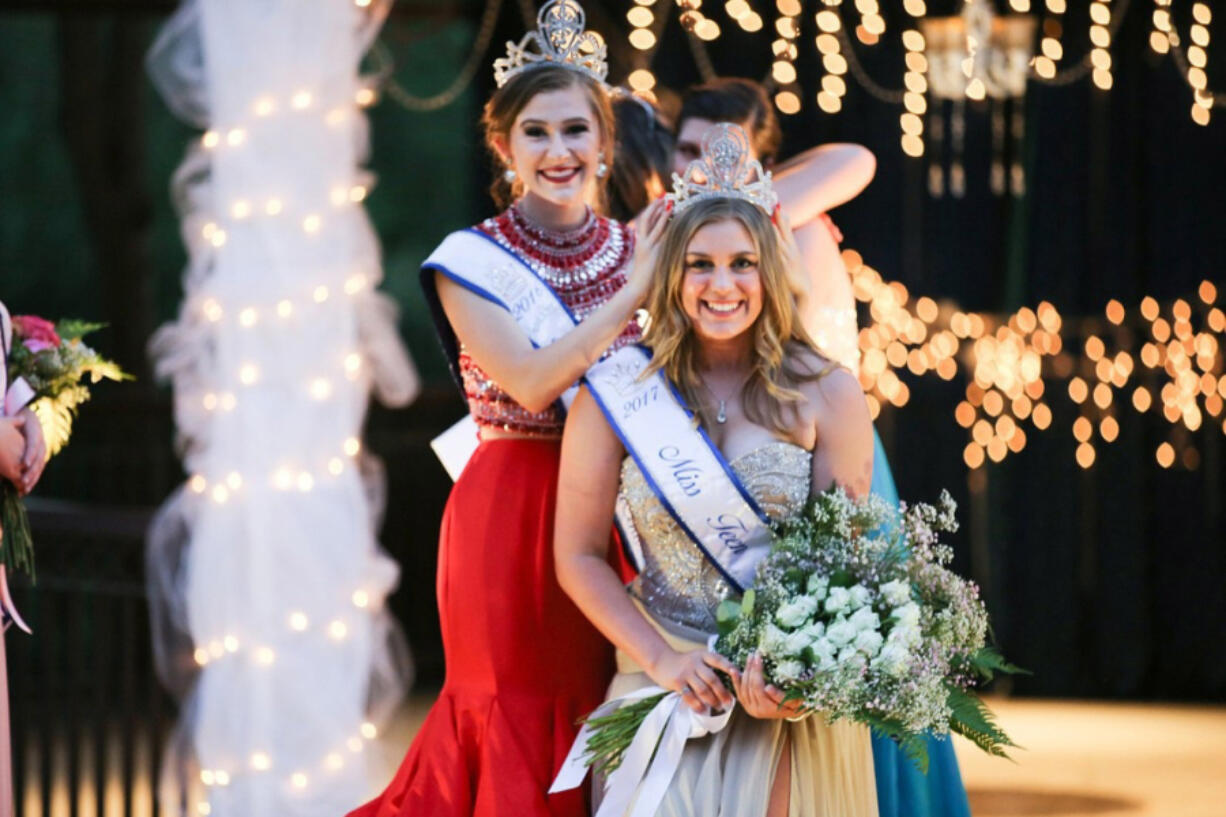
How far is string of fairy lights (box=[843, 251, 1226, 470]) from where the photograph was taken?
645 centimetres

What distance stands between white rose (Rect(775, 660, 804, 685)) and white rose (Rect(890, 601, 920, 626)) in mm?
123

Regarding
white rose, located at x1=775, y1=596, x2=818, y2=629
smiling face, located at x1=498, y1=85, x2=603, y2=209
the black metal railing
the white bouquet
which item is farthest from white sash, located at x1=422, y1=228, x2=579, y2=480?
the black metal railing

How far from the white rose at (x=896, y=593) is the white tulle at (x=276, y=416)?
1.82 metres

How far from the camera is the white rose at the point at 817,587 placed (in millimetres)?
2238

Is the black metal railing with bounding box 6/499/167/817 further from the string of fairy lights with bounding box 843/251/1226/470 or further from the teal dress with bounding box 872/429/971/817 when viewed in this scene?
the string of fairy lights with bounding box 843/251/1226/470

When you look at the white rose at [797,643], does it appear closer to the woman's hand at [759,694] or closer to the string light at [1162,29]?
the woman's hand at [759,694]

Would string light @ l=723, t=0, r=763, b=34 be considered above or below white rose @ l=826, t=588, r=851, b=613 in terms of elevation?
above

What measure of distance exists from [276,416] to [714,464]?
162 cm

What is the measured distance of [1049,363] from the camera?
6.59 metres

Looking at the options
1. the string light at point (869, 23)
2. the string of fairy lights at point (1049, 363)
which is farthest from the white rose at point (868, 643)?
the string of fairy lights at point (1049, 363)

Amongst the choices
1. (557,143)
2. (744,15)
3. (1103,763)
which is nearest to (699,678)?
(557,143)

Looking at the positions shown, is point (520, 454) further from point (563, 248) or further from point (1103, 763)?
point (1103, 763)

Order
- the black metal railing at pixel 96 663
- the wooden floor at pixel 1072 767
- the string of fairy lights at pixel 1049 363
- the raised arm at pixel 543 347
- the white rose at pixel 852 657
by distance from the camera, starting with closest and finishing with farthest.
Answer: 1. the white rose at pixel 852 657
2. the raised arm at pixel 543 347
3. the black metal railing at pixel 96 663
4. the wooden floor at pixel 1072 767
5. the string of fairy lights at pixel 1049 363

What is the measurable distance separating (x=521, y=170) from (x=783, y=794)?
3.24 feet
